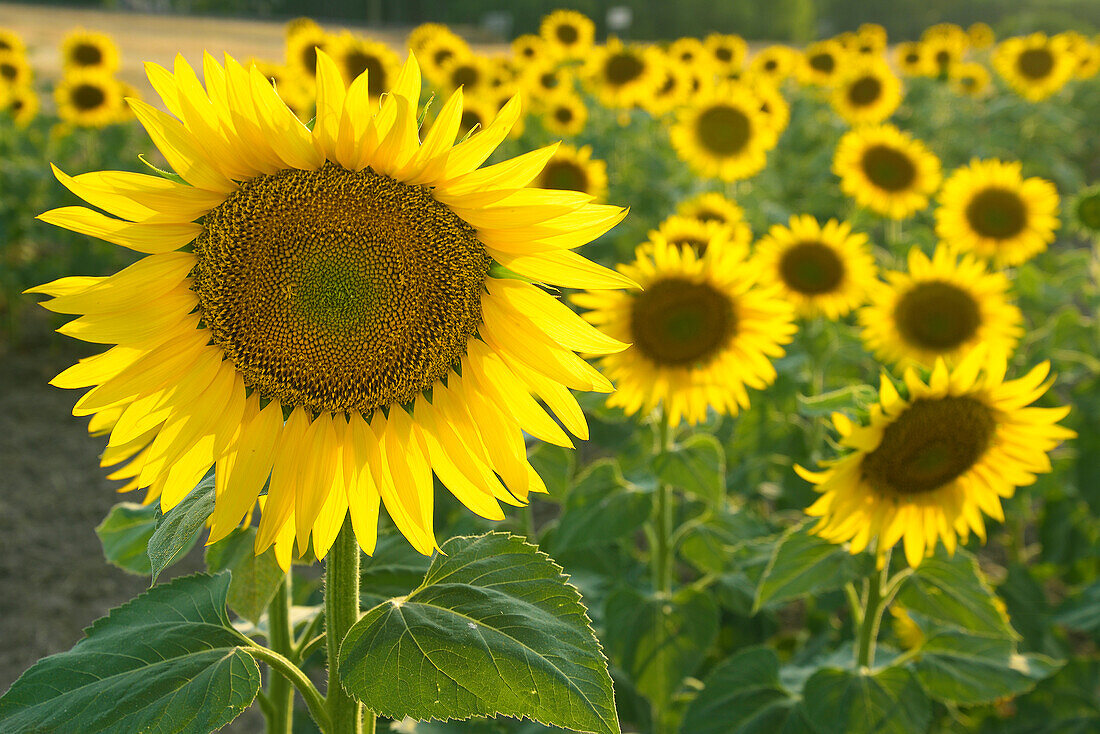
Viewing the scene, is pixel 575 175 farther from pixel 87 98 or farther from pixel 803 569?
pixel 87 98

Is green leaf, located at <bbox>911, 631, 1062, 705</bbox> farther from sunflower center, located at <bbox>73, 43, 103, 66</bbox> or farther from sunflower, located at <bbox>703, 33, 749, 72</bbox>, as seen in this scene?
sunflower center, located at <bbox>73, 43, 103, 66</bbox>

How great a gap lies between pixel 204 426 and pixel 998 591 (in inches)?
120

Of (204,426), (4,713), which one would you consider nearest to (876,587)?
(204,426)

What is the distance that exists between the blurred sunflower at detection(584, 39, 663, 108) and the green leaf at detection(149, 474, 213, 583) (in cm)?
696

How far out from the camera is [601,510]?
2.54 meters

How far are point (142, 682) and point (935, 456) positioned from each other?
155 centimetres

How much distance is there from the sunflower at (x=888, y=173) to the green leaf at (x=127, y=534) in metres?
4.17

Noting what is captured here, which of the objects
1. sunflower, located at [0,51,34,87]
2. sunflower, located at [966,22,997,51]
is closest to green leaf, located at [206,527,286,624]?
sunflower, located at [0,51,34,87]

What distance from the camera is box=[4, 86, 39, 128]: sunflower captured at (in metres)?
7.99

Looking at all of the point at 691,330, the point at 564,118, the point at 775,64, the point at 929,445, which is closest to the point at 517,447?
the point at 929,445

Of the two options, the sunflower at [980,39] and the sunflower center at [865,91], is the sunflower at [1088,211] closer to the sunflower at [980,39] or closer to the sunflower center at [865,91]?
the sunflower center at [865,91]

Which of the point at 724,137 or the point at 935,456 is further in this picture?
the point at 724,137

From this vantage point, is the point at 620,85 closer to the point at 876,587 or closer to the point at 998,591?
the point at 998,591

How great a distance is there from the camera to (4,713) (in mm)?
1125
